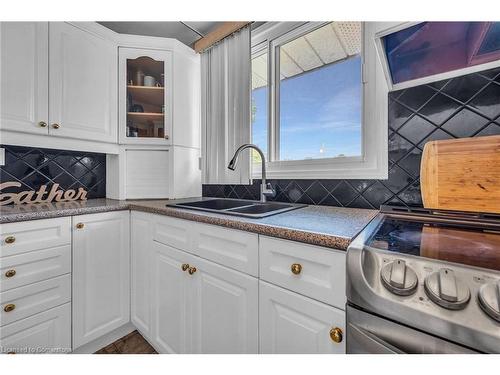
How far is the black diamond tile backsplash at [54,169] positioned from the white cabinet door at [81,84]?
1.09 feet

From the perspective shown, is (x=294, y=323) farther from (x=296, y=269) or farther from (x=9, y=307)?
(x=9, y=307)

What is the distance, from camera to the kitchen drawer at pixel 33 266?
3.43 feet

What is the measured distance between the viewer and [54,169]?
1.63 meters

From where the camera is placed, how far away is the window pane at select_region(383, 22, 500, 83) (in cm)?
75

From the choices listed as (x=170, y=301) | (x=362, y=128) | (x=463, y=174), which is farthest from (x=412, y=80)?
(x=170, y=301)

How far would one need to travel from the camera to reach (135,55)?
1.71 meters

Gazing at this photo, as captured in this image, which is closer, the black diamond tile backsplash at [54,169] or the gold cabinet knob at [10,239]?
the gold cabinet knob at [10,239]

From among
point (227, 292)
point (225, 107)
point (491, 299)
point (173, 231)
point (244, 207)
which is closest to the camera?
point (491, 299)

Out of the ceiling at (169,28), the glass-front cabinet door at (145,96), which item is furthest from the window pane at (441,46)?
the glass-front cabinet door at (145,96)

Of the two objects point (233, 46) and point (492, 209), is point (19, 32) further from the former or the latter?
point (492, 209)

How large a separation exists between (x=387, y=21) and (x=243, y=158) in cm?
109

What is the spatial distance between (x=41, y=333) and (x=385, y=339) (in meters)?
1.58

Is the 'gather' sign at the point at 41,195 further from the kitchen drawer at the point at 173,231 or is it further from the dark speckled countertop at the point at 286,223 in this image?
the kitchen drawer at the point at 173,231

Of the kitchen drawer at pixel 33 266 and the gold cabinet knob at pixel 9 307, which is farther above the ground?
the kitchen drawer at pixel 33 266
